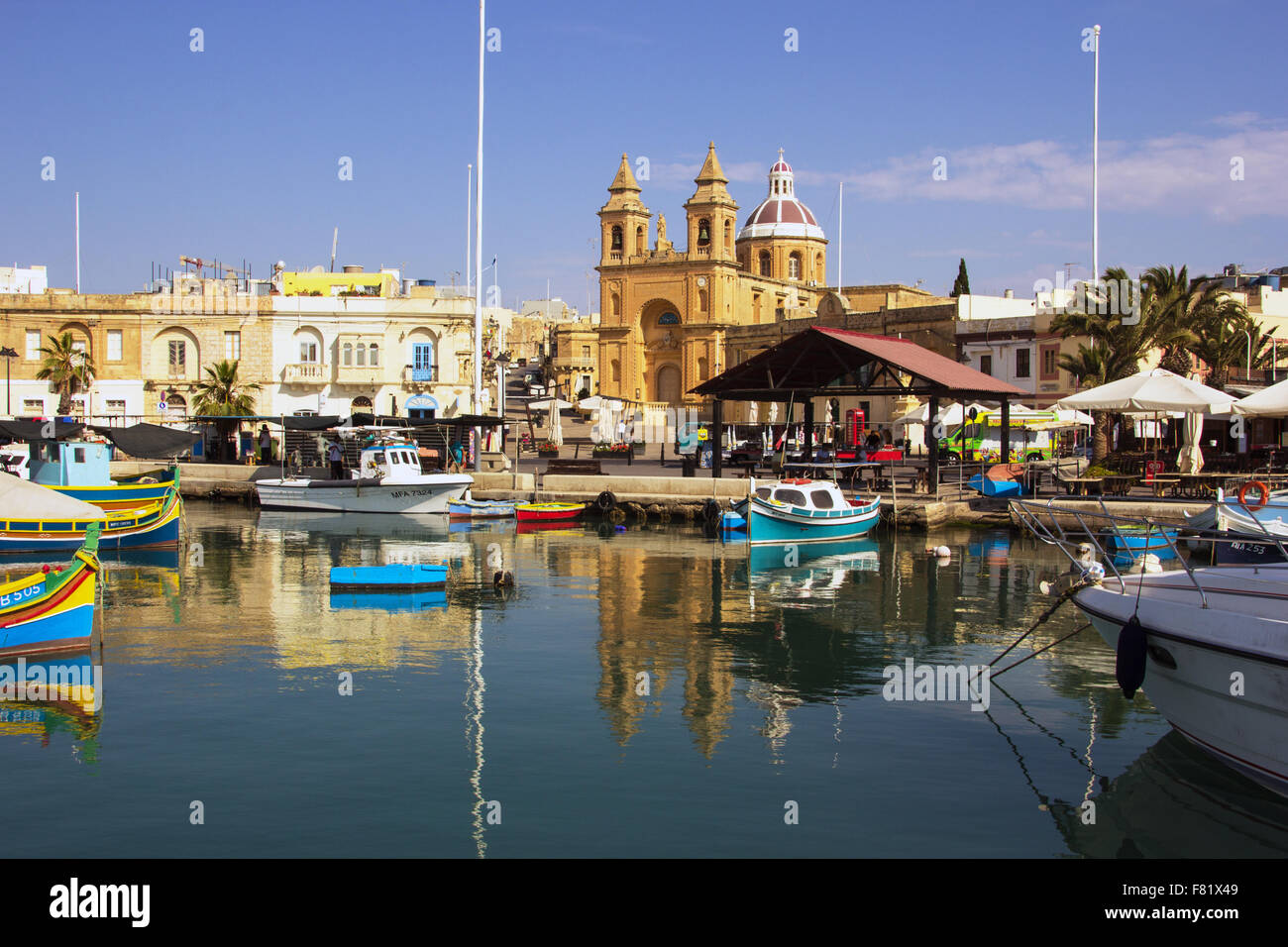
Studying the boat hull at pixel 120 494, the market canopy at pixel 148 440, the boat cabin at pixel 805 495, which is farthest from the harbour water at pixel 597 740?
the market canopy at pixel 148 440

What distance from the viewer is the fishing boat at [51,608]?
1709 centimetres

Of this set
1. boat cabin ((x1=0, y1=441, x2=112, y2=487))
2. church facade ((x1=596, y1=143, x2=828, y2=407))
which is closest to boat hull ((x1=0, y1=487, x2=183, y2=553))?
boat cabin ((x1=0, y1=441, x2=112, y2=487))

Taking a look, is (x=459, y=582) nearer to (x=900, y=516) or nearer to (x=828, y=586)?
(x=828, y=586)

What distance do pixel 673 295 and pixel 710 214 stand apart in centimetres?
731

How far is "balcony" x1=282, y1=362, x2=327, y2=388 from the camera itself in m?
61.2

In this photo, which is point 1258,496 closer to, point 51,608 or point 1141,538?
point 1141,538

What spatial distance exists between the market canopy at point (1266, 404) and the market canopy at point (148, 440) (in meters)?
37.2

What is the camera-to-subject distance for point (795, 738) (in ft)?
47.0

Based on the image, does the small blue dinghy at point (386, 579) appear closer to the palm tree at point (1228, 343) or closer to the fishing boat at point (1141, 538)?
the fishing boat at point (1141, 538)

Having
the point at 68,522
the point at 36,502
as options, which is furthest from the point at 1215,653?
the point at 68,522
